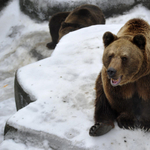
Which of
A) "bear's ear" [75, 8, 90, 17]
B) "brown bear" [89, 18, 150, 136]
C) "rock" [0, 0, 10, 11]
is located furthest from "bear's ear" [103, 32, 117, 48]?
"rock" [0, 0, 10, 11]

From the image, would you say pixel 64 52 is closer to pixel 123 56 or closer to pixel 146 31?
pixel 146 31

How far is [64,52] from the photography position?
5.49 meters

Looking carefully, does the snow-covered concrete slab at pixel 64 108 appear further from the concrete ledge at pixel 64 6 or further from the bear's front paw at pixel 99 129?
the concrete ledge at pixel 64 6

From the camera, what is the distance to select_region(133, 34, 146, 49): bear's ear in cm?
261

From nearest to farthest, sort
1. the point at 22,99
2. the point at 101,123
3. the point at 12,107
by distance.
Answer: the point at 101,123, the point at 22,99, the point at 12,107

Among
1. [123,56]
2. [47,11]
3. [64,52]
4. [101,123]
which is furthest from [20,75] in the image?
[47,11]

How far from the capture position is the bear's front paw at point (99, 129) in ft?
9.57

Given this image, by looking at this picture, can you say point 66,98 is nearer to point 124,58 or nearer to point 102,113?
point 102,113

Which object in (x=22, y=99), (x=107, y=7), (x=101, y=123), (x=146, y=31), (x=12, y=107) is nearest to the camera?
(x=101, y=123)

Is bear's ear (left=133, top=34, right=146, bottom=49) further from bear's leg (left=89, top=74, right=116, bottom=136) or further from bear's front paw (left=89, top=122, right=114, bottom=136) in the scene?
bear's front paw (left=89, top=122, right=114, bottom=136)

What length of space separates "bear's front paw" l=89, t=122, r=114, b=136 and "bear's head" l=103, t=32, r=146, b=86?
0.57 metres

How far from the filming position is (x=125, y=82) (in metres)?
2.77

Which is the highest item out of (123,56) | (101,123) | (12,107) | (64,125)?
(123,56)

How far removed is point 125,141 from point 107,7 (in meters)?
8.74
